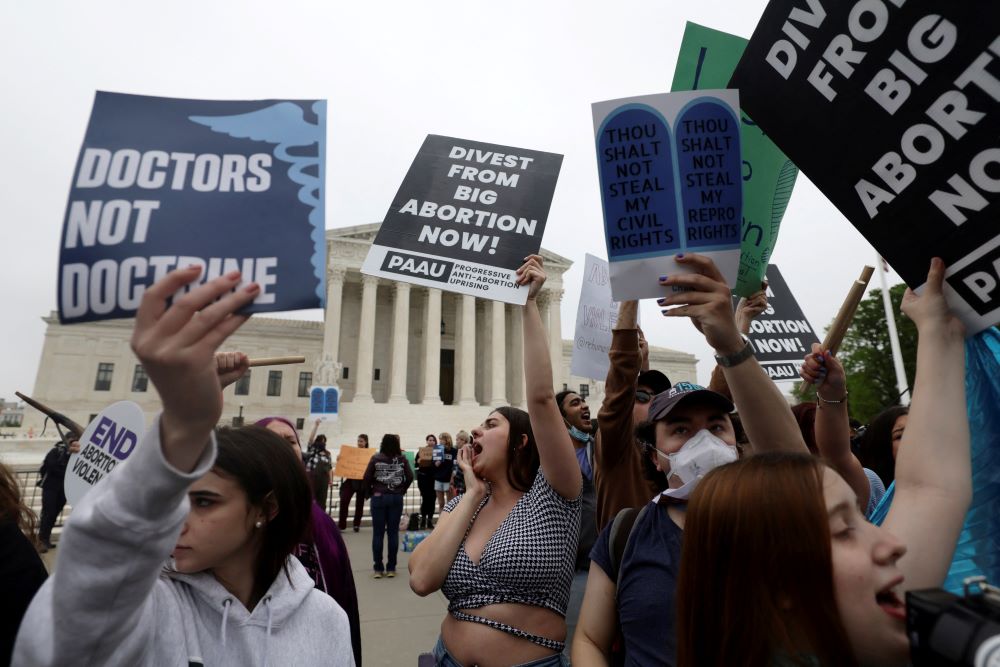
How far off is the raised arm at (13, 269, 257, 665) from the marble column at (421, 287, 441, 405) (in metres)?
35.0

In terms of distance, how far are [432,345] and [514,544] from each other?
34855 millimetres

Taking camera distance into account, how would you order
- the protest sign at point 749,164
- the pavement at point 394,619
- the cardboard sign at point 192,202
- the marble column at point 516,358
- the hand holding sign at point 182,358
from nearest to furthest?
1. the hand holding sign at point 182,358
2. the cardboard sign at point 192,202
3. the protest sign at point 749,164
4. the pavement at point 394,619
5. the marble column at point 516,358

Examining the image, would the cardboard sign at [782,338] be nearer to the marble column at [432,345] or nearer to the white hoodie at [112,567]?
the white hoodie at [112,567]

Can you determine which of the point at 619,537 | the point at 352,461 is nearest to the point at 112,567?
the point at 619,537

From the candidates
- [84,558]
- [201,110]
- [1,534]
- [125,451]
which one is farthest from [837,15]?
[125,451]

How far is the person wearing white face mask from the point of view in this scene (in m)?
1.75

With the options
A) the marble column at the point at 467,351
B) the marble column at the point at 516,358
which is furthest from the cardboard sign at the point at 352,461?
the marble column at the point at 516,358

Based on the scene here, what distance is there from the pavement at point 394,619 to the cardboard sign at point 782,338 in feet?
13.8

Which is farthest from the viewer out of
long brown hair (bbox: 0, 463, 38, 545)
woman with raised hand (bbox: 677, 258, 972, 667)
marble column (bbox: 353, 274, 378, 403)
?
marble column (bbox: 353, 274, 378, 403)

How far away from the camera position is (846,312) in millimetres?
2160

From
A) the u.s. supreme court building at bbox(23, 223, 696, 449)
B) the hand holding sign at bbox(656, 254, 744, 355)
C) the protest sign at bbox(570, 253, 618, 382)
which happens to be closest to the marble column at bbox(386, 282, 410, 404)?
the u.s. supreme court building at bbox(23, 223, 696, 449)

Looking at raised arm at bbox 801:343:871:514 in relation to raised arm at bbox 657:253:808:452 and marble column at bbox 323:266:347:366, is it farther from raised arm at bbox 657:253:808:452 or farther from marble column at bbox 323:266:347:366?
marble column at bbox 323:266:347:366

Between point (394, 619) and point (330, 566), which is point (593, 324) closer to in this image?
point (330, 566)

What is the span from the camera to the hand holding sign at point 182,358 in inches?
38.9
